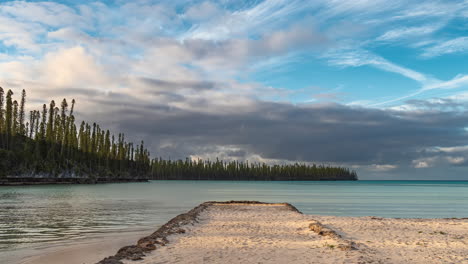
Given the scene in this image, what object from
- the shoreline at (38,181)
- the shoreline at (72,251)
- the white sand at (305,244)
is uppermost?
the shoreline at (38,181)

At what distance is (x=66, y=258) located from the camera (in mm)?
17438

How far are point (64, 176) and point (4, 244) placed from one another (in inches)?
5137

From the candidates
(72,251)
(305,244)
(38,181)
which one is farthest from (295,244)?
(38,181)

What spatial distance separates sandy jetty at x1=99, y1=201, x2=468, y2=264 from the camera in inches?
607

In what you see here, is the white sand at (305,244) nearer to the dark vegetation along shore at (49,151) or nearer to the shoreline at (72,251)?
the shoreline at (72,251)

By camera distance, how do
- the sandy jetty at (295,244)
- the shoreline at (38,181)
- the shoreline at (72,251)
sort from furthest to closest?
the shoreline at (38,181) → the shoreline at (72,251) → the sandy jetty at (295,244)

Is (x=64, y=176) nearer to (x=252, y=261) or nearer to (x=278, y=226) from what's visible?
(x=278, y=226)

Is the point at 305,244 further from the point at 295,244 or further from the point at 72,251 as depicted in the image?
the point at 72,251

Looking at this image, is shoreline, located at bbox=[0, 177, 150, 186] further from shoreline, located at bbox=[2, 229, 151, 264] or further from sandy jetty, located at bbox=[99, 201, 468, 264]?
sandy jetty, located at bbox=[99, 201, 468, 264]

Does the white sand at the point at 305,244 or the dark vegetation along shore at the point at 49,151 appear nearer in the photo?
the white sand at the point at 305,244

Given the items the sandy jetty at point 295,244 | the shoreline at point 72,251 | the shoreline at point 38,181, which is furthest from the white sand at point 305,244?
the shoreline at point 38,181

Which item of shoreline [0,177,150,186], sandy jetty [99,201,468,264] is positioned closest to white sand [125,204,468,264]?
sandy jetty [99,201,468,264]

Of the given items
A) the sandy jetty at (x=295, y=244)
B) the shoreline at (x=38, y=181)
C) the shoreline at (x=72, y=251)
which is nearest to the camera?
the sandy jetty at (x=295, y=244)

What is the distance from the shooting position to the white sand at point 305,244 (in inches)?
610
